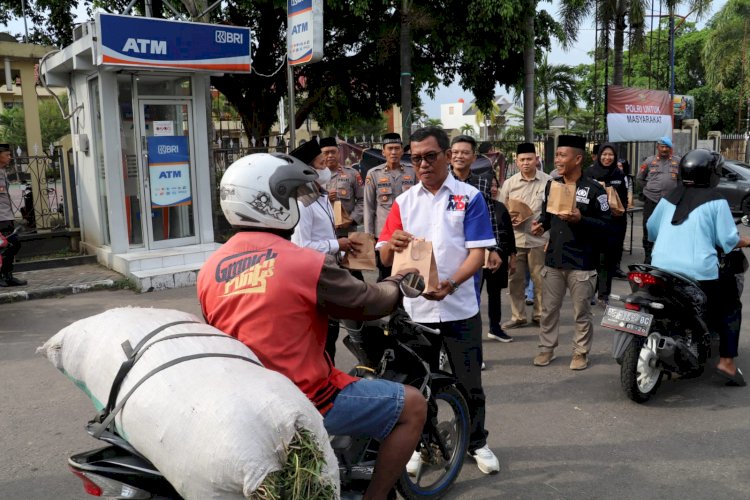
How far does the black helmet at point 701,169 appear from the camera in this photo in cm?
505

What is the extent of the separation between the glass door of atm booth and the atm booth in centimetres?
1

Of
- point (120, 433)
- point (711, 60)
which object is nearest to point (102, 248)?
point (120, 433)

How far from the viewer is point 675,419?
4691 millimetres

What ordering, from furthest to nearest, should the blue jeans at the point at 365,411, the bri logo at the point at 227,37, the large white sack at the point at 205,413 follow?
the bri logo at the point at 227,37
the blue jeans at the point at 365,411
the large white sack at the point at 205,413

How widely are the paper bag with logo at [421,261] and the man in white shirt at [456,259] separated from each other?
28cm

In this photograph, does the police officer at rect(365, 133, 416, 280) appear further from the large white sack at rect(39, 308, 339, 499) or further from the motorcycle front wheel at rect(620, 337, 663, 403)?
the large white sack at rect(39, 308, 339, 499)

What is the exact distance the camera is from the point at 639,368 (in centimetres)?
493

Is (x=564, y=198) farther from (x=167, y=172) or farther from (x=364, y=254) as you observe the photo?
(x=167, y=172)

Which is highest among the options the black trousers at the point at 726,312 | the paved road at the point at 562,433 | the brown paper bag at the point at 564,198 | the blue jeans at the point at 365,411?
the brown paper bag at the point at 564,198

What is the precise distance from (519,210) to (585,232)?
3.34 feet

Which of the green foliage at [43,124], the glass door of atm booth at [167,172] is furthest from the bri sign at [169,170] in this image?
the green foliage at [43,124]

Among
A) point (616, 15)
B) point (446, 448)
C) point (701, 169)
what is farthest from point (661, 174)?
point (616, 15)

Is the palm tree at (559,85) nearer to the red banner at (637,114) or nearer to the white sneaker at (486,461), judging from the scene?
the red banner at (637,114)

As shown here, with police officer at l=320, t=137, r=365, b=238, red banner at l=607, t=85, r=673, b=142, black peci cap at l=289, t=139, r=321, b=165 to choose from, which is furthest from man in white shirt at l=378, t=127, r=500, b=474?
red banner at l=607, t=85, r=673, b=142
